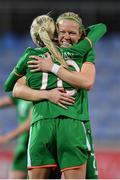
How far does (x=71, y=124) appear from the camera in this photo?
4.14 m

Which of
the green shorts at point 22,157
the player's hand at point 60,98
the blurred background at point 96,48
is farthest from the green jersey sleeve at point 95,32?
the blurred background at point 96,48

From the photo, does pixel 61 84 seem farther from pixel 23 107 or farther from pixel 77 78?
pixel 23 107

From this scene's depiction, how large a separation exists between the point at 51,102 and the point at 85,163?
1.47 ft

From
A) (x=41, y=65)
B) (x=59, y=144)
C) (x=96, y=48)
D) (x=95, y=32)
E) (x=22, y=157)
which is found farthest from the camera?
(x=96, y=48)

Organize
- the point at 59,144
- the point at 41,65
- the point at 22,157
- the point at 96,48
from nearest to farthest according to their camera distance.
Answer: the point at 59,144, the point at 41,65, the point at 22,157, the point at 96,48

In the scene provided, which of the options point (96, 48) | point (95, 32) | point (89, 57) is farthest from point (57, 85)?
point (96, 48)

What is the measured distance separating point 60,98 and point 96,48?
27.5 ft

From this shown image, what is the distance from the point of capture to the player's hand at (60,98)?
4154 mm

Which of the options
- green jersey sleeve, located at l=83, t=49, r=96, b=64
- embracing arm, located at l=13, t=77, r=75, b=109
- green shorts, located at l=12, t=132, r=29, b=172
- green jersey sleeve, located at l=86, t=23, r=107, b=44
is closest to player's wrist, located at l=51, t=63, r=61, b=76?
embracing arm, located at l=13, t=77, r=75, b=109

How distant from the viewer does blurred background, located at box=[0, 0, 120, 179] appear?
37.6ft

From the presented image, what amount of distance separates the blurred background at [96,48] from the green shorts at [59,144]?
6.53 m

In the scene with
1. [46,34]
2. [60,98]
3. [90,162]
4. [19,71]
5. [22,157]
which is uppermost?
[46,34]

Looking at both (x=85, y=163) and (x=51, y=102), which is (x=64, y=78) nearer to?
(x=51, y=102)

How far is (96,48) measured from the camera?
40.8ft
